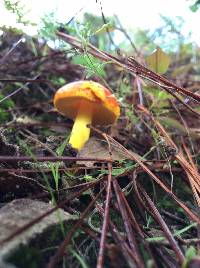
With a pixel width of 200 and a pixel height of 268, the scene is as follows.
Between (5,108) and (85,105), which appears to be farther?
(5,108)

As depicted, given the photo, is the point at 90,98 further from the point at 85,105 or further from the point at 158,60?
the point at 158,60

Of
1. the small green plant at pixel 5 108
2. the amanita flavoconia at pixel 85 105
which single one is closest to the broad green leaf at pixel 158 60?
the amanita flavoconia at pixel 85 105

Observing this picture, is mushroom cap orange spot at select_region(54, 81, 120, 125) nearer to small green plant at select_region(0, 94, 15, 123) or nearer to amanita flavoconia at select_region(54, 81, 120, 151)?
amanita flavoconia at select_region(54, 81, 120, 151)

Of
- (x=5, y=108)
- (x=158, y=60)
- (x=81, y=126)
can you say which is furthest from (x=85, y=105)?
(x=5, y=108)

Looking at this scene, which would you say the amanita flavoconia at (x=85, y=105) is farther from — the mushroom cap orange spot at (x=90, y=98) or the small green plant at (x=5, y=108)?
the small green plant at (x=5, y=108)

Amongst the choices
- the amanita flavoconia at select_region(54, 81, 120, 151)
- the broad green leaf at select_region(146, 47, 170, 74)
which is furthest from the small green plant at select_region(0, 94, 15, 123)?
the broad green leaf at select_region(146, 47, 170, 74)

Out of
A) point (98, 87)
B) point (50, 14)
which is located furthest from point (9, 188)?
point (50, 14)
